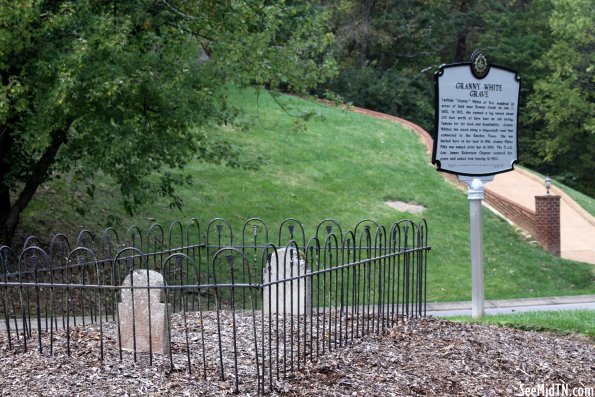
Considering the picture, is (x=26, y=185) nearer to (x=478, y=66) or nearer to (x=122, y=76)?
(x=122, y=76)

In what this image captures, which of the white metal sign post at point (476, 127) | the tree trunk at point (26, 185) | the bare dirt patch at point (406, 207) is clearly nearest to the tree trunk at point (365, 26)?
the bare dirt patch at point (406, 207)

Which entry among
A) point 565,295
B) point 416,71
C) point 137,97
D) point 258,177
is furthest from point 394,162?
point 416,71

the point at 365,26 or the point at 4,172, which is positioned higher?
the point at 365,26

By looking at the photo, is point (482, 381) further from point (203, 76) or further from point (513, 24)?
point (513, 24)

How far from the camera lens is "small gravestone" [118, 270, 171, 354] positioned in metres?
7.35

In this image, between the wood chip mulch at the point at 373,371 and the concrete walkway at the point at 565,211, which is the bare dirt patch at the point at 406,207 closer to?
the concrete walkway at the point at 565,211

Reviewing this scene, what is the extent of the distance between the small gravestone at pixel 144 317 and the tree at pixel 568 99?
30066 mm

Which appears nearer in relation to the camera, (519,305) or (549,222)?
(519,305)

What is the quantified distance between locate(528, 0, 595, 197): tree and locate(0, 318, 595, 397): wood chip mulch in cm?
2811

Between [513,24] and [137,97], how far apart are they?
3287cm

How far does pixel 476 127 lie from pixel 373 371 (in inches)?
159

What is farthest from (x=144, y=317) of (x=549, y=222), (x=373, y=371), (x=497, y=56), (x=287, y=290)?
(x=497, y=56)

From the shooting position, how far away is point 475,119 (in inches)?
399

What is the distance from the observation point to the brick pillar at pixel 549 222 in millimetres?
20609
